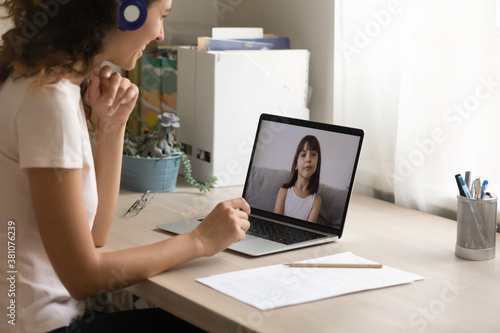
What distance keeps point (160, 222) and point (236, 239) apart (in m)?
0.30

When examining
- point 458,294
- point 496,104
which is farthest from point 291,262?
point 496,104

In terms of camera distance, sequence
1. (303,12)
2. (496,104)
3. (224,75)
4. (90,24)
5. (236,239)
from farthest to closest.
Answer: (303,12), (224,75), (496,104), (236,239), (90,24)

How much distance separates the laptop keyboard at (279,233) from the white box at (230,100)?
38cm

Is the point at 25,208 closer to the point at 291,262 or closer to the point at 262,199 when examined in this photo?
the point at 291,262

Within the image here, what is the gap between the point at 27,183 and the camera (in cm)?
107

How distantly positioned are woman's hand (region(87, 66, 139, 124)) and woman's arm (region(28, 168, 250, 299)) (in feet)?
1.05

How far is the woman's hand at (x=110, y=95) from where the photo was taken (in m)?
1.32

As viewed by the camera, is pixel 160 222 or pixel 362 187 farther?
pixel 362 187

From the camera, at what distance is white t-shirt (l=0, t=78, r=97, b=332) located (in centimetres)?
100

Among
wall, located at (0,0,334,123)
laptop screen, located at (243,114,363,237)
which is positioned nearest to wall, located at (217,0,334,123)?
wall, located at (0,0,334,123)

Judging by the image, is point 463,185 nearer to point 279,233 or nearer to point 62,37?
point 279,233

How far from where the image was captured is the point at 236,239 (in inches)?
48.1

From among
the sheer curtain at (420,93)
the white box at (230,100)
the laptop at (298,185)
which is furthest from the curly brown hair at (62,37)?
the sheer curtain at (420,93)

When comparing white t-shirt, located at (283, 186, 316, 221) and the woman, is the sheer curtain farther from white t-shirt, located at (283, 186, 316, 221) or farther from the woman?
the woman
